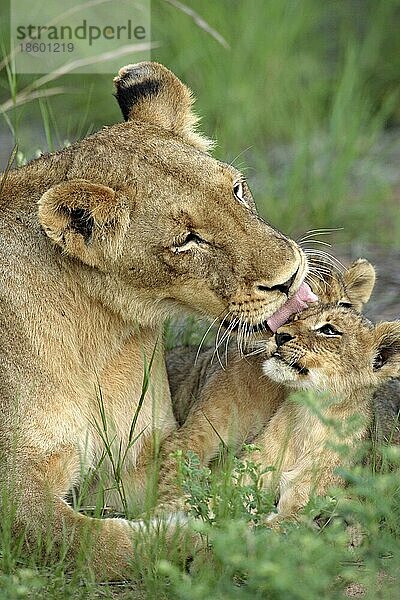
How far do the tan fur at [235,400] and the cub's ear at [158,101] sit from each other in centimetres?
77

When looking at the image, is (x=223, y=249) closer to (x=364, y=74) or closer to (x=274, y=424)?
(x=274, y=424)

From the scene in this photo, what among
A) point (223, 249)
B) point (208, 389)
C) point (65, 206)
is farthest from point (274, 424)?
point (65, 206)

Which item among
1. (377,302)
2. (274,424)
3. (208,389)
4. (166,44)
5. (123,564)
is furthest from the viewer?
(166,44)

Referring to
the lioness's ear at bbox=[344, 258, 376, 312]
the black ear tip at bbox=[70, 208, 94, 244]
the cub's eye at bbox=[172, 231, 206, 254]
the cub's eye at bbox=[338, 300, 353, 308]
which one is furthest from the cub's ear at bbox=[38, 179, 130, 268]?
the lioness's ear at bbox=[344, 258, 376, 312]

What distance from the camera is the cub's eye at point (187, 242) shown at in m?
4.10

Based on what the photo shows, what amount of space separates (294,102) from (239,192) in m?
5.52

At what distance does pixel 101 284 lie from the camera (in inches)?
167

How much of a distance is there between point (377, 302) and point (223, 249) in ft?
7.40

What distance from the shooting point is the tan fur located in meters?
4.52

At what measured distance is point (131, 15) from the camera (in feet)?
31.0

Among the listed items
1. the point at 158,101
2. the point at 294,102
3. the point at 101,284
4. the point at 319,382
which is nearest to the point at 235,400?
the point at 319,382

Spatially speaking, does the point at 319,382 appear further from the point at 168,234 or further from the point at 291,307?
the point at 168,234
